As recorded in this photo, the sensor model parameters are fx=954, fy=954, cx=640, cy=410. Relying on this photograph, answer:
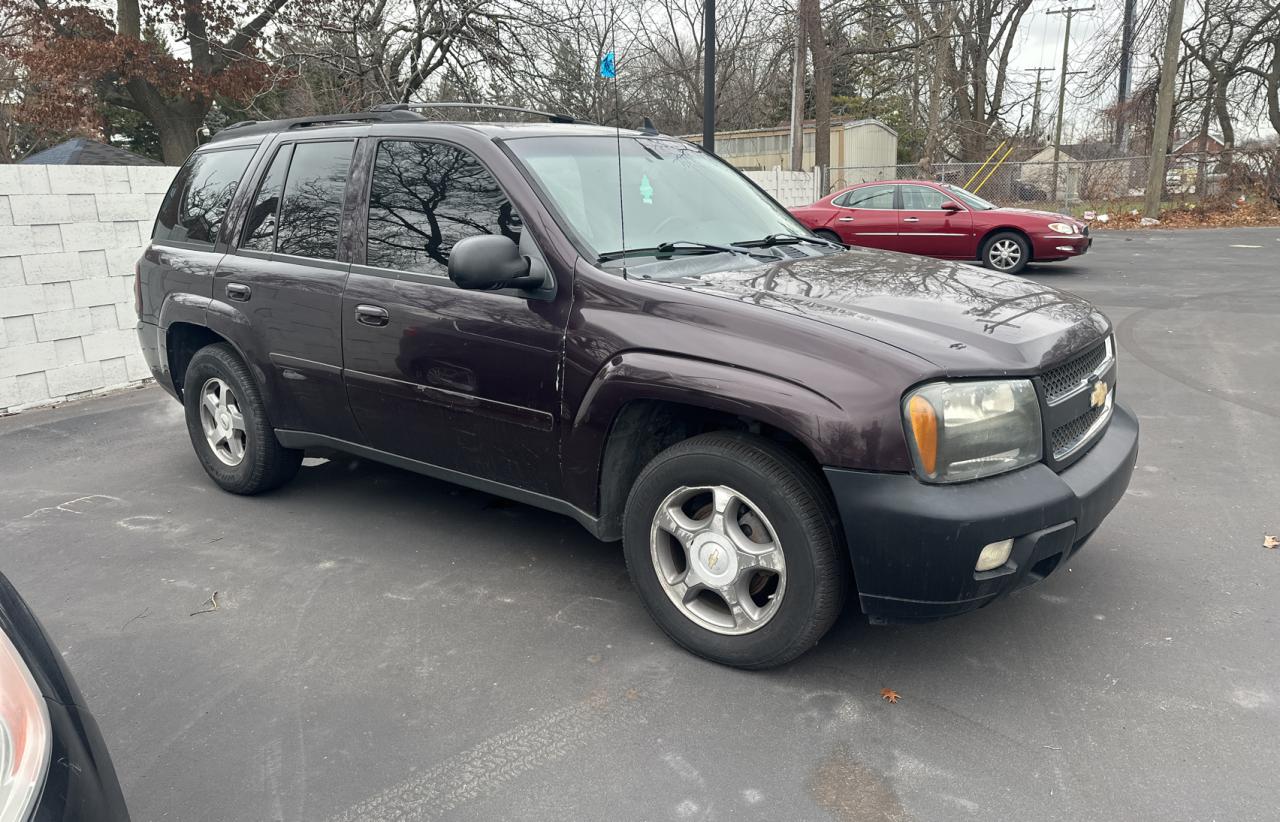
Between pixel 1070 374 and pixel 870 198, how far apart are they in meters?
12.3

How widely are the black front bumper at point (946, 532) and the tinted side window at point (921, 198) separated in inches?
479

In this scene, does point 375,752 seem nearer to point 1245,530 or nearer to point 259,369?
point 259,369

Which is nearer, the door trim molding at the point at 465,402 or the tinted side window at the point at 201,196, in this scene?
the door trim molding at the point at 465,402

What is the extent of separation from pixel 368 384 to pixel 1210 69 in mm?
30736

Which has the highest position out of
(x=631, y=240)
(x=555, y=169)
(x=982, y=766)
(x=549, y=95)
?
(x=549, y=95)

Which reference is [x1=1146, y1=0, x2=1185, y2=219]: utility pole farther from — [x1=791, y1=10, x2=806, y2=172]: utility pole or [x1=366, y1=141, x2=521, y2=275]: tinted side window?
[x1=366, y1=141, x2=521, y2=275]: tinted side window

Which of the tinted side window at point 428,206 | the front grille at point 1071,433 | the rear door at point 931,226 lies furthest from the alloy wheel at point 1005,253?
the tinted side window at point 428,206

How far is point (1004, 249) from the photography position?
1386 cm

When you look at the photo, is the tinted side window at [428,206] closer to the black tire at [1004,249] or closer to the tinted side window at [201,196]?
the tinted side window at [201,196]

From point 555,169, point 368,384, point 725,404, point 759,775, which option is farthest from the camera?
point 368,384

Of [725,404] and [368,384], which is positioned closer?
[725,404]

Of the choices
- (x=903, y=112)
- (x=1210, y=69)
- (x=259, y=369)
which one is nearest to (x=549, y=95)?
(x=259, y=369)

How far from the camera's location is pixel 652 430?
342 cm

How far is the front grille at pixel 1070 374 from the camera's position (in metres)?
2.98
